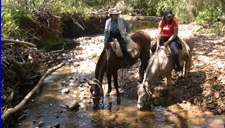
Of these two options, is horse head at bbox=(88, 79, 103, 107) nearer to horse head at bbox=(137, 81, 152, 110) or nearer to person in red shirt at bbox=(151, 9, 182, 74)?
horse head at bbox=(137, 81, 152, 110)

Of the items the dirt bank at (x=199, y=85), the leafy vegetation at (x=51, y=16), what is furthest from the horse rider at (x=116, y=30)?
the leafy vegetation at (x=51, y=16)

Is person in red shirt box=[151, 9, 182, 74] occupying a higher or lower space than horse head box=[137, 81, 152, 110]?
higher

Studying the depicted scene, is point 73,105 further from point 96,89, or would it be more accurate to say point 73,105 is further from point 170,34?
point 170,34

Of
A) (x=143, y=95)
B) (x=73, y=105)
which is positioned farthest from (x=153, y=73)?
(x=73, y=105)

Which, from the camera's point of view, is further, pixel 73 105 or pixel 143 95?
pixel 73 105

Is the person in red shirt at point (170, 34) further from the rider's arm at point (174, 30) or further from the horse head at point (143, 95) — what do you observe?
the horse head at point (143, 95)

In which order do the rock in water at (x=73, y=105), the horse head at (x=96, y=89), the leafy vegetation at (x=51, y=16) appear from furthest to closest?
the leafy vegetation at (x=51, y=16) → the rock in water at (x=73, y=105) → the horse head at (x=96, y=89)

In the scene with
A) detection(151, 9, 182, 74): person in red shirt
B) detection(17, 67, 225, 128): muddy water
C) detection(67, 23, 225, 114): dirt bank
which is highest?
detection(151, 9, 182, 74): person in red shirt

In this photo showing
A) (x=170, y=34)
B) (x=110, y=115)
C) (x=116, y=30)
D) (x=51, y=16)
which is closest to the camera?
(x=110, y=115)

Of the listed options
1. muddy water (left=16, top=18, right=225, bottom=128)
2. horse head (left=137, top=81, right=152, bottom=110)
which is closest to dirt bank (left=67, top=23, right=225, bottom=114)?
muddy water (left=16, top=18, right=225, bottom=128)

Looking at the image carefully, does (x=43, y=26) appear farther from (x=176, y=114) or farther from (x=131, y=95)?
(x=176, y=114)

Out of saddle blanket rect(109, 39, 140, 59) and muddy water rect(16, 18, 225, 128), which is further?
saddle blanket rect(109, 39, 140, 59)

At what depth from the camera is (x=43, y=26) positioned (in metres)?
10.7

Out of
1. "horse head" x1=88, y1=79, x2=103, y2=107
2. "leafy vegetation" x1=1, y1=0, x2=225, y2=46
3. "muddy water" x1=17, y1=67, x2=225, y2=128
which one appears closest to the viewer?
"muddy water" x1=17, y1=67, x2=225, y2=128
